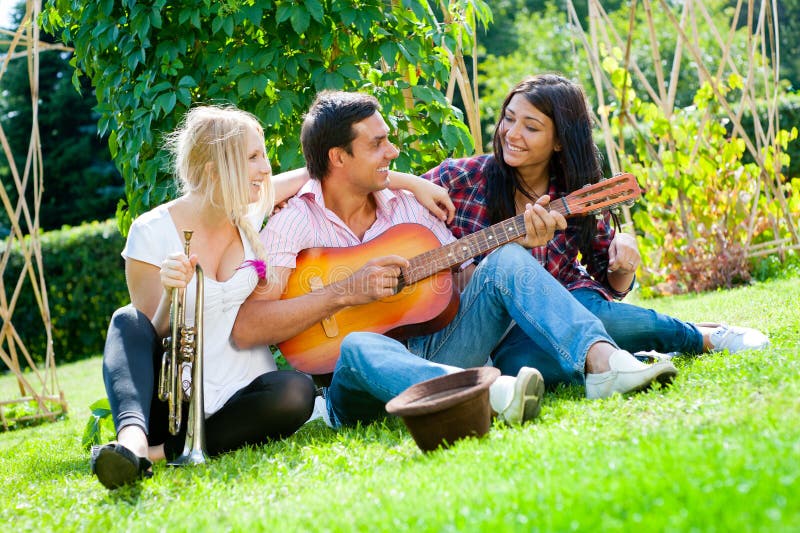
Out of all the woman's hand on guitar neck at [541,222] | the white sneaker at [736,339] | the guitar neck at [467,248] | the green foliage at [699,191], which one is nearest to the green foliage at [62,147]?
the green foliage at [699,191]

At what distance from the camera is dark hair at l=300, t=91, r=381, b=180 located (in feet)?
11.3

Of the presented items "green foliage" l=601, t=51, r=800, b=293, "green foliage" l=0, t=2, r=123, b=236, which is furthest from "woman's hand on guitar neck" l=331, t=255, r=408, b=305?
"green foliage" l=0, t=2, r=123, b=236

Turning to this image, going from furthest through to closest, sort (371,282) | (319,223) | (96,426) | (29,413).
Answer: (29,413), (96,426), (319,223), (371,282)

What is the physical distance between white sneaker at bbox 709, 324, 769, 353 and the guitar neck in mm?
730

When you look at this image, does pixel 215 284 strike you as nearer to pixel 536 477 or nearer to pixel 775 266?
pixel 536 477

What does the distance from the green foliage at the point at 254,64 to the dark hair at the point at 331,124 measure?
0.90 ft

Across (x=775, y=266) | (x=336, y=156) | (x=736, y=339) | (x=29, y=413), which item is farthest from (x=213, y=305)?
(x=775, y=266)

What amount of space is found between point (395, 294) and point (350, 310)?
0.18 metres

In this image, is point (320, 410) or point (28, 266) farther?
point (28, 266)

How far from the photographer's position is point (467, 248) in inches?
128

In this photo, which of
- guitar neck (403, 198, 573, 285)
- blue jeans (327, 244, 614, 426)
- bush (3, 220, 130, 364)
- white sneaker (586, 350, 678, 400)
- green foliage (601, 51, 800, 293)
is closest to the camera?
white sneaker (586, 350, 678, 400)

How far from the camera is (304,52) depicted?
388cm

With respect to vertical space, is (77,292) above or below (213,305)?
below

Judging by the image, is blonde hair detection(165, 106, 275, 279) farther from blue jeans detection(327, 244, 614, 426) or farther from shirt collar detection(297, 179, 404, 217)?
blue jeans detection(327, 244, 614, 426)
